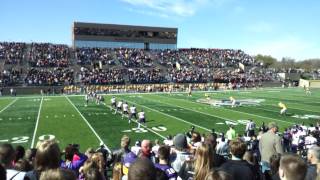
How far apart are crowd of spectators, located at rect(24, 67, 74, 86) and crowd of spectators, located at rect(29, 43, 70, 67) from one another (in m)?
2.07

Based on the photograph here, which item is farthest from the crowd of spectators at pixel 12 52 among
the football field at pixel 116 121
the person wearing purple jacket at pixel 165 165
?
the person wearing purple jacket at pixel 165 165

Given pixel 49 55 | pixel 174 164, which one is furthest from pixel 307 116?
pixel 49 55

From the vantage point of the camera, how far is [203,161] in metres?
5.03

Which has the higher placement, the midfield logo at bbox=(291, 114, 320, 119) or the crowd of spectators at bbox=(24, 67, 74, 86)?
the crowd of spectators at bbox=(24, 67, 74, 86)

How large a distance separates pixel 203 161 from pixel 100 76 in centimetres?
5314

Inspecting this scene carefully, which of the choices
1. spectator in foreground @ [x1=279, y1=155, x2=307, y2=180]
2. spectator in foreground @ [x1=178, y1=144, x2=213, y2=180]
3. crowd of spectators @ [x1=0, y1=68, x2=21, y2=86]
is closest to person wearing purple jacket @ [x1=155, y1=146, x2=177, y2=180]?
spectator in foreground @ [x1=178, y1=144, x2=213, y2=180]

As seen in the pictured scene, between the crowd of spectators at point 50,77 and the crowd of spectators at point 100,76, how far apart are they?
5.51 ft

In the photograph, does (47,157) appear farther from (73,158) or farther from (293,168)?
(73,158)

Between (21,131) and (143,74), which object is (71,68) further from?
(21,131)

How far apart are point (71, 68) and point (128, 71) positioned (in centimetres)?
808

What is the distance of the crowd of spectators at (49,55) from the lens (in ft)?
195

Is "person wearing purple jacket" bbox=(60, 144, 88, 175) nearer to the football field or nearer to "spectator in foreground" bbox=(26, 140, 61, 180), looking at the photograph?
"spectator in foreground" bbox=(26, 140, 61, 180)

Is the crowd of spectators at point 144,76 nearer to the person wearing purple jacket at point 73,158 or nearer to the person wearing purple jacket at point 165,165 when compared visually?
the person wearing purple jacket at point 73,158

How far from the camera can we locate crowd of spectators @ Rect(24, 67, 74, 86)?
173 ft
